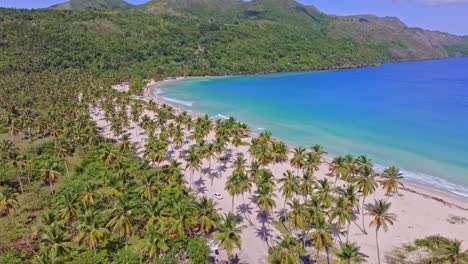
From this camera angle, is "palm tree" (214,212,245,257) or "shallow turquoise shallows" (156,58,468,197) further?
"shallow turquoise shallows" (156,58,468,197)

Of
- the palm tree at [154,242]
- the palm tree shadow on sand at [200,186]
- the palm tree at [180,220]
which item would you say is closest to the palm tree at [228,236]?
the palm tree at [180,220]

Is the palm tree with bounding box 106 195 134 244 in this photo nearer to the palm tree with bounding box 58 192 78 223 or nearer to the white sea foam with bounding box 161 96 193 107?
the palm tree with bounding box 58 192 78 223

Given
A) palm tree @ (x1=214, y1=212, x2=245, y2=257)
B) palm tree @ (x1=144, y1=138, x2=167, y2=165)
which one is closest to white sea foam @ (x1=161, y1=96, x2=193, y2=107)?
palm tree @ (x1=144, y1=138, x2=167, y2=165)

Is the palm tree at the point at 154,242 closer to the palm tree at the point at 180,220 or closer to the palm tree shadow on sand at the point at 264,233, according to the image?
the palm tree at the point at 180,220

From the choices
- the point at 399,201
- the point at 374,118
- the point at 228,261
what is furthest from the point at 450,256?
the point at 374,118

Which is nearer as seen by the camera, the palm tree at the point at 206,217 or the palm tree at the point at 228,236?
the palm tree at the point at 228,236

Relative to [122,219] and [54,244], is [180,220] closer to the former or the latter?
[122,219]

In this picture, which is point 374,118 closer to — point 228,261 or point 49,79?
point 228,261

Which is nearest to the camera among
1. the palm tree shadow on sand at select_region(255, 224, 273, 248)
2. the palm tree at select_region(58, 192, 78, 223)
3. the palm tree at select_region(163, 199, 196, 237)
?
the palm tree at select_region(163, 199, 196, 237)

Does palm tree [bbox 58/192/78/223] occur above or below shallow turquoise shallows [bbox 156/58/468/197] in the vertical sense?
below
